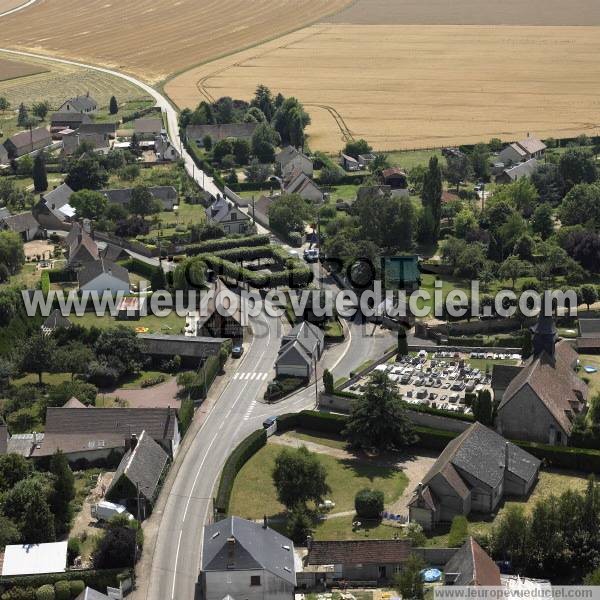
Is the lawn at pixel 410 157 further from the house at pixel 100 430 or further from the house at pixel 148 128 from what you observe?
the house at pixel 100 430

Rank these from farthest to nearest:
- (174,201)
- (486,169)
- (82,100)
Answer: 1. (82,100)
2. (486,169)
3. (174,201)

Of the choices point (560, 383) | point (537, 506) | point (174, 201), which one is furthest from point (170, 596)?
point (174, 201)

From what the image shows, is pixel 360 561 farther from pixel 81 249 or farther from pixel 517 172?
pixel 517 172

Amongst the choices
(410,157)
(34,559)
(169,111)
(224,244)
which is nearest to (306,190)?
(224,244)

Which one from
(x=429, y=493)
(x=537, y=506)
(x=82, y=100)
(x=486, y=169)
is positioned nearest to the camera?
(x=537, y=506)

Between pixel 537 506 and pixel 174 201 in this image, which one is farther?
pixel 174 201

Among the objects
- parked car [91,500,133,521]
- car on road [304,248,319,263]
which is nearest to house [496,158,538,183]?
car on road [304,248,319,263]

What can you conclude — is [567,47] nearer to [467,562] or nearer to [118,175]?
[118,175]
